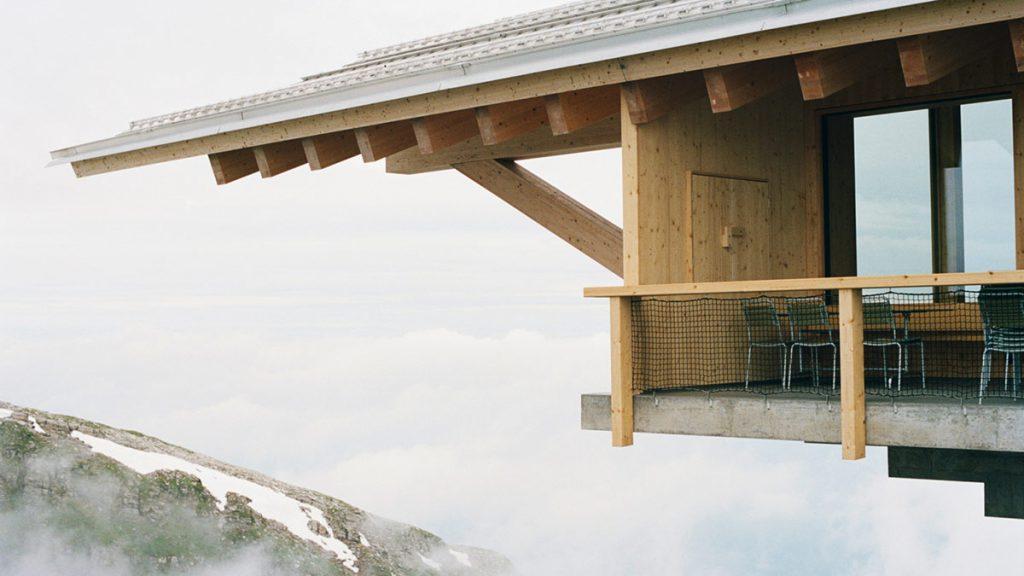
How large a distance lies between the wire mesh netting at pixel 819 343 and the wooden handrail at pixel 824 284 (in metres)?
0.39

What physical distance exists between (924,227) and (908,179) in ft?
1.31

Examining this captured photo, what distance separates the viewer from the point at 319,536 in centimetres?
1672

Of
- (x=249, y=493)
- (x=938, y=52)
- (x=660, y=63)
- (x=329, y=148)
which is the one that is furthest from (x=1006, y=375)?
(x=249, y=493)

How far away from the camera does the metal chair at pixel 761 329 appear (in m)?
9.16

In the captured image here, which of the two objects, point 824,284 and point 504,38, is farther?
point 504,38

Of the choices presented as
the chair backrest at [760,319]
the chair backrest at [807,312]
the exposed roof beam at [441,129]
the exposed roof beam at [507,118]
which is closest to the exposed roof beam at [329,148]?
the exposed roof beam at [441,129]

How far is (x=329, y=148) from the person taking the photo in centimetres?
1086

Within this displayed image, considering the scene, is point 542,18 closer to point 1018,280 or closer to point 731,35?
point 731,35

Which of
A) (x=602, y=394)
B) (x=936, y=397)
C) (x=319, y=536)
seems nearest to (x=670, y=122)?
Answer: (x=602, y=394)

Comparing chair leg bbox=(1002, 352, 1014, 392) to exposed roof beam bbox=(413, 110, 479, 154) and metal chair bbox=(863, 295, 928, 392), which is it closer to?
metal chair bbox=(863, 295, 928, 392)

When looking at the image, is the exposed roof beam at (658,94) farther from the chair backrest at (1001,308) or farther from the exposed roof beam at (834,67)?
the chair backrest at (1001,308)

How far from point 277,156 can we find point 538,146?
7.83 ft

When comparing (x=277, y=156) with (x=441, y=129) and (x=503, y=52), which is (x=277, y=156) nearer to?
(x=441, y=129)

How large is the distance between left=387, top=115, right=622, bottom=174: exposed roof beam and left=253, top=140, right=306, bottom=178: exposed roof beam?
1813 mm
